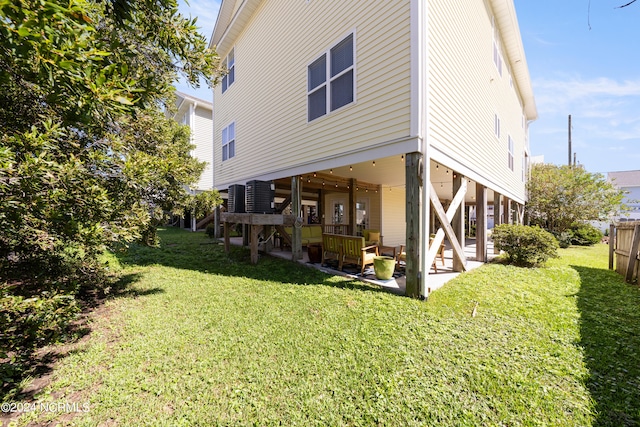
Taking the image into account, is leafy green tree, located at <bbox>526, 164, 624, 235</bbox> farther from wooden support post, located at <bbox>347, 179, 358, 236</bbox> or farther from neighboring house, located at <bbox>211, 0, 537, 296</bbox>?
wooden support post, located at <bbox>347, 179, 358, 236</bbox>

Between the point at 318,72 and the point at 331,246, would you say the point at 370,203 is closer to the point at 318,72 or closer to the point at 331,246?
the point at 331,246

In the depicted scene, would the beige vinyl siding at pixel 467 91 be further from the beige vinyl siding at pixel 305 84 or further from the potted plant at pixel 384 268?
the potted plant at pixel 384 268

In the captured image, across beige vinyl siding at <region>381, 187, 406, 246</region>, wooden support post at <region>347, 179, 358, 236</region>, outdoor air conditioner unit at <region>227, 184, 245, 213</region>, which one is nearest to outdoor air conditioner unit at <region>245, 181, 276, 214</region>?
outdoor air conditioner unit at <region>227, 184, 245, 213</region>

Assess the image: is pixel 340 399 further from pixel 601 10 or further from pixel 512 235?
pixel 512 235

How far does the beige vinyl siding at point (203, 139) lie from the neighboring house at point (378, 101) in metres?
7.01

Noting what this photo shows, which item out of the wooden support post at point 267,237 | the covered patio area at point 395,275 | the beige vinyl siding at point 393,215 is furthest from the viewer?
the beige vinyl siding at point 393,215

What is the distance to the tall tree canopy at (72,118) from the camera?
1.87 metres

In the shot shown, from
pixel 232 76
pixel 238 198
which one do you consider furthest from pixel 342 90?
pixel 232 76

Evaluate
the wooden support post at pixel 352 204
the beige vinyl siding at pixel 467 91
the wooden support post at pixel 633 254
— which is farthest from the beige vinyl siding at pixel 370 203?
the wooden support post at pixel 633 254

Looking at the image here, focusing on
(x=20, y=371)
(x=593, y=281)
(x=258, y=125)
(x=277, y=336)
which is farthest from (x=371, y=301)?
(x=258, y=125)

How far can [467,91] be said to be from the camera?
6926mm

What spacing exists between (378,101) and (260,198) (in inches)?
182

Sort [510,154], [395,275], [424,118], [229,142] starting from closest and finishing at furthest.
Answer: [424,118] < [395,275] < [229,142] < [510,154]

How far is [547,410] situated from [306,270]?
520cm
